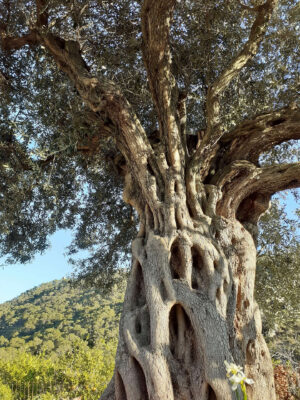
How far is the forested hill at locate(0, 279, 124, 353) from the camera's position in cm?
2430

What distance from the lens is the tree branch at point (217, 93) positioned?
5848 mm

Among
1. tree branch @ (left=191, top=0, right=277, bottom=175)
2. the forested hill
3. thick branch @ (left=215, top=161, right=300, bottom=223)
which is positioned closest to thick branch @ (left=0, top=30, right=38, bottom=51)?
tree branch @ (left=191, top=0, right=277, bottom=175)

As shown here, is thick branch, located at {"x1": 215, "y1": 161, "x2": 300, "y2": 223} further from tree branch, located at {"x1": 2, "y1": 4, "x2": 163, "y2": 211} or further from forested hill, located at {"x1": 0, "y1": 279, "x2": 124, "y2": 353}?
forested hill, located at {"x1": 0, "y1": 279, "x2": 124, "y2": 353}

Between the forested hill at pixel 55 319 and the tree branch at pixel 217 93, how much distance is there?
20.8 ft

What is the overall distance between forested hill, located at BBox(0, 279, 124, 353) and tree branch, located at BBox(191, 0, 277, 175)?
6.33 m

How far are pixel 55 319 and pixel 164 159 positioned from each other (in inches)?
1473

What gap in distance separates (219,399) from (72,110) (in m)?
5.55

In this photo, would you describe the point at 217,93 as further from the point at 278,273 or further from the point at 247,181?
the point at 278,273

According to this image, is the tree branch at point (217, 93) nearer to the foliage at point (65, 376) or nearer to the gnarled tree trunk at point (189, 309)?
the gnarled tree trunk at point (189, 309)

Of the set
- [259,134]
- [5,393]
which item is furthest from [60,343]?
[259,134]

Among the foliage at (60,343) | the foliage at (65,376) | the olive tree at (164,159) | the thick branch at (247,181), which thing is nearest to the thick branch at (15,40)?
the olive tree at (164,159)

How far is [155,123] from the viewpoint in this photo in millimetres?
8430

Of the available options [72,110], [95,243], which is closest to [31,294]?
[95,243]

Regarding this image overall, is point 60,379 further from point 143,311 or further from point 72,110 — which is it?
point 72,110
